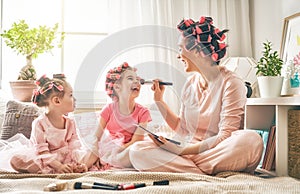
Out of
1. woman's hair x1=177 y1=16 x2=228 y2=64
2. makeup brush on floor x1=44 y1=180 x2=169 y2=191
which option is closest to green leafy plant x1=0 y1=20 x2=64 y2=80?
woman's hair x1=177 y1=16 x2=228 y2=64

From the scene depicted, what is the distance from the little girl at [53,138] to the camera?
1802mm

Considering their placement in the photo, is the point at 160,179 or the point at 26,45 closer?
the point at 160,179

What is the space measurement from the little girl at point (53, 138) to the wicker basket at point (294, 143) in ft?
3.14

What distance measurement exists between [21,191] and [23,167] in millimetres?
465

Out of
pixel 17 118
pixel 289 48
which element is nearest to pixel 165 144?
pixel 17 118

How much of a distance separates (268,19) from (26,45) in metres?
1.74

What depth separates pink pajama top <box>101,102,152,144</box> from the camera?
207 cm

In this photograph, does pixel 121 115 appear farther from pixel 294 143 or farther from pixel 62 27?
pixel 62 27

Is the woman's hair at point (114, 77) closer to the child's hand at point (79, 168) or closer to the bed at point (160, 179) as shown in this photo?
the child's hand at point (79, 168)

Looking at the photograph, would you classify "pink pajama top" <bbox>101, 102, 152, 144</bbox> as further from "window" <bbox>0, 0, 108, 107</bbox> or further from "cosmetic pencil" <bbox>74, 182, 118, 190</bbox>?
"window" <bbox>0, 0, 108, 107</bbox>

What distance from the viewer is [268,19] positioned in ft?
9.53

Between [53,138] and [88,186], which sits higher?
[53,138]

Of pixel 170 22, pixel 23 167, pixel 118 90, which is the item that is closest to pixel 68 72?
pixel 170 22

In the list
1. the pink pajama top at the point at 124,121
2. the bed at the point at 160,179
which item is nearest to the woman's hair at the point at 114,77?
the pink pajama top at the point at 124,121
